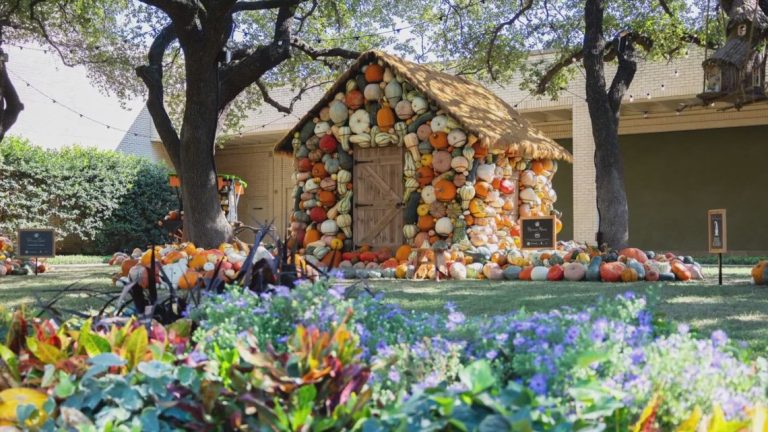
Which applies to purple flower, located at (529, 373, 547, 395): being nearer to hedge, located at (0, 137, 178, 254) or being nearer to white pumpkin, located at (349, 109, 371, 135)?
white pumpkin, located at (349, 109, 371, 135)

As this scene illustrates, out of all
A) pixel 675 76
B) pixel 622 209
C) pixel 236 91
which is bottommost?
pixel 622 209

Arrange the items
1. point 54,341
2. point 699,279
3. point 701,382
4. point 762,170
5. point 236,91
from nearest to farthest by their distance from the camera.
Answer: point 701,382 < point 54,341 < point 699,279 < point 236,91 < point 762,170

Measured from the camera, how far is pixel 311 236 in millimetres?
14203

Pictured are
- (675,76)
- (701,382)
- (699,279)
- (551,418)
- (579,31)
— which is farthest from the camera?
(675,76)

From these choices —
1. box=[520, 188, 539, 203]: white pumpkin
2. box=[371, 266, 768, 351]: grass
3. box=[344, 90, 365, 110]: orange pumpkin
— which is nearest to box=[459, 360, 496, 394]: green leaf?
box=[371, 266, 768, 351]: grass

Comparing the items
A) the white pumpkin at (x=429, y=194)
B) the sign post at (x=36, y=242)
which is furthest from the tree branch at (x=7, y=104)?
the white pumpkin at (x=429, y=194)

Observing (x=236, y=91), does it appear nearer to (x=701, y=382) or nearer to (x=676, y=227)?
(x=701, y=382)

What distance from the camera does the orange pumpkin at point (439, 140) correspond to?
12891 mm

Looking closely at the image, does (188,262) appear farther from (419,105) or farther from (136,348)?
(136,348)

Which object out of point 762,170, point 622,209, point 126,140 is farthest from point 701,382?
point 126,140

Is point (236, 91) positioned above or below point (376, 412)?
above

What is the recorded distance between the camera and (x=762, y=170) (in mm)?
21484

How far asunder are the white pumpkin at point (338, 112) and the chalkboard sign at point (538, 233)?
376 centimetres

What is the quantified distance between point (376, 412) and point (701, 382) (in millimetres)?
792
